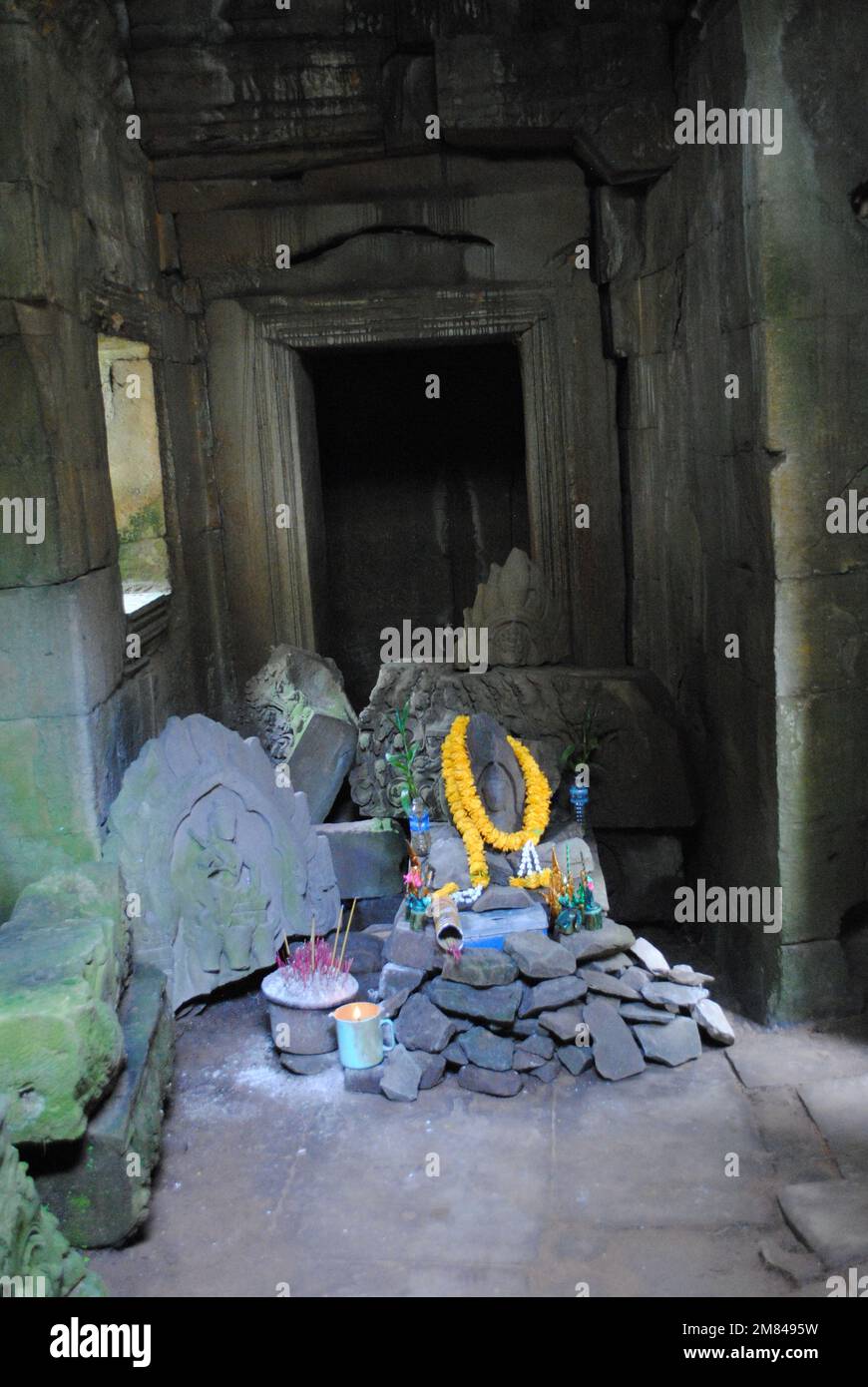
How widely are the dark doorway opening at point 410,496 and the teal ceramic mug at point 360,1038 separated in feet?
17.0

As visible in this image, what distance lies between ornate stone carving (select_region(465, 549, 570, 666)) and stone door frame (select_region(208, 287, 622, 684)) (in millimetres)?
307

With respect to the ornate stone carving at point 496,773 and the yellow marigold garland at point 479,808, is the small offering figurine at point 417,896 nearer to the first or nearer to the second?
the yellow marigold garland at point 479,808

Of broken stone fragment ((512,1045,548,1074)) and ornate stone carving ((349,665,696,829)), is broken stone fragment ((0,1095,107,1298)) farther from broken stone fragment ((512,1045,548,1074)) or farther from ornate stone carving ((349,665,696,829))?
ornate stone carving ((349,665,696,829))

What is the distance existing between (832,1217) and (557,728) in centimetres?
348

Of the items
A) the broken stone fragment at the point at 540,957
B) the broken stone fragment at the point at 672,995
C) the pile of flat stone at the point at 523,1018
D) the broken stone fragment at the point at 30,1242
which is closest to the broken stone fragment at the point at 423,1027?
the pile of flat stone at the point at 523,1018

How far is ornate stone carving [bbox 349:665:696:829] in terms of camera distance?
7520mm

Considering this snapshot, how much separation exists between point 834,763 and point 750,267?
223 centimetres

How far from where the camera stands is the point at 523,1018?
19.2 ft

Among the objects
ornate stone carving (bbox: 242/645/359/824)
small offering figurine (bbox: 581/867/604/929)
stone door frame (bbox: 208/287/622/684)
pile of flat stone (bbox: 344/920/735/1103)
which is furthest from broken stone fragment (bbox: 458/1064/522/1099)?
stone door frame (bbox: 208/287/622/684)

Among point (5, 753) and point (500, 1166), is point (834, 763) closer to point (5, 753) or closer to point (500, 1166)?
point (500, 1166)

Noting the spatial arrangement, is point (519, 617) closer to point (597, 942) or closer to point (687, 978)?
point (597, 942)

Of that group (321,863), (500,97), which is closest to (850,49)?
(500,97)

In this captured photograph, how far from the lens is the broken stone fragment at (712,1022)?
5969mm

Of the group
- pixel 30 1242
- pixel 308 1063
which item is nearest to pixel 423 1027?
pixel 308 1063
